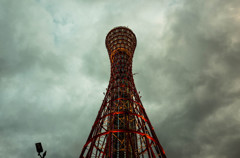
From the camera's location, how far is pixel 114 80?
906 inches

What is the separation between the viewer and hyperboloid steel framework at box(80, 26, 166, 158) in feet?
54.0

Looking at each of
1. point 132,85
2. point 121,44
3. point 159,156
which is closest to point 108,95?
point 132,85

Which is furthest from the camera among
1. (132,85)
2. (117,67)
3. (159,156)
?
(117,67)

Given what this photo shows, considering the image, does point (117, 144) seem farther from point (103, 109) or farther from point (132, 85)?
point (132, 85)

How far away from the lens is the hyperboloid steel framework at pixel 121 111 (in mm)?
16464

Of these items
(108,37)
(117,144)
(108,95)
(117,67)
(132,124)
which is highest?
(108,37)

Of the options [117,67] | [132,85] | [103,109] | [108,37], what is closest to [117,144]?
[103,109]

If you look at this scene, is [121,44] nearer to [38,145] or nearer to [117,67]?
[117,67]

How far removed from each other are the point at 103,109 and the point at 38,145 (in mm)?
11510

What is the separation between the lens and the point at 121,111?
17.1 meters

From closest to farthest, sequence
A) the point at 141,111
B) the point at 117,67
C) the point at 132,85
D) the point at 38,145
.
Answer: the point at 38,145, the point at 141,111, the point at 132,85, the point at 117,67

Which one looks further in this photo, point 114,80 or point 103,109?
point 114,80

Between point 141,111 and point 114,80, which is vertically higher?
point 114,80

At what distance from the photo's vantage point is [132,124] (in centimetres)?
2247
